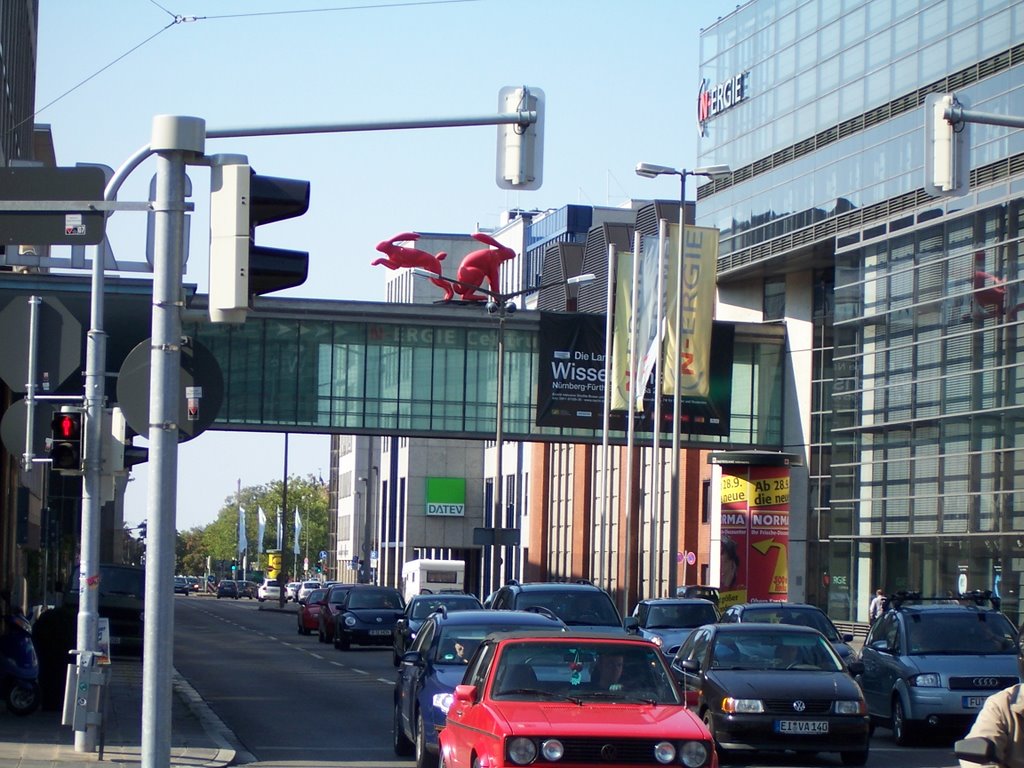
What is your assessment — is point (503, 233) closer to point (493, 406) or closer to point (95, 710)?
point (493, 406)

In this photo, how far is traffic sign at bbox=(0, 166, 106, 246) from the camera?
940cm

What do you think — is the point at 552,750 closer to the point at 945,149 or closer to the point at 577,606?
the point at 945,149

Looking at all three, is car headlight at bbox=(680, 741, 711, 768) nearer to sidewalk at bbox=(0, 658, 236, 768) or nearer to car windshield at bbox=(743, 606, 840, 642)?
sidewalk at bbox=(0, 658, 236, 768)

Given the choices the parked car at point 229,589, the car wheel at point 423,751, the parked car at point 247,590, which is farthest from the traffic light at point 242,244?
the parked car at point 247,590

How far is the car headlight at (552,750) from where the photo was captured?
10.9 m

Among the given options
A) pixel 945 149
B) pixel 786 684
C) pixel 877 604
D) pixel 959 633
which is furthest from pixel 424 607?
pixel 945 149

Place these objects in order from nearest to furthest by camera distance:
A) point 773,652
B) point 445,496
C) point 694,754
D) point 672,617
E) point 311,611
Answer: point 694,754, point 773,652, point 672,617, point 311,611, point 445,496

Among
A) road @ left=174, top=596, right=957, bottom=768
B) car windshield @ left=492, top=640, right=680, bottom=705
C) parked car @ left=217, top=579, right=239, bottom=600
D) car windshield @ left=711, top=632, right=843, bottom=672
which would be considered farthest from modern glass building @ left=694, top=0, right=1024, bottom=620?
parked car @ left=217, top=579, right=239, bottom=600

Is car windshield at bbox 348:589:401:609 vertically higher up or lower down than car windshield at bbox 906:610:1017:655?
lower down

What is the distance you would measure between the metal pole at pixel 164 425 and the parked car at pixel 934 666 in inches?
522

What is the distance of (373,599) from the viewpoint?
45.8 metres

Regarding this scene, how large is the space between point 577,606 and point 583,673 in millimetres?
13211

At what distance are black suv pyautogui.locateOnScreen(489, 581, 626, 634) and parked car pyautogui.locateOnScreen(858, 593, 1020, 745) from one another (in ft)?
14.5

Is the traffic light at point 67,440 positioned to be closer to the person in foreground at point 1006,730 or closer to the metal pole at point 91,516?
the metal pole at point 91,516
